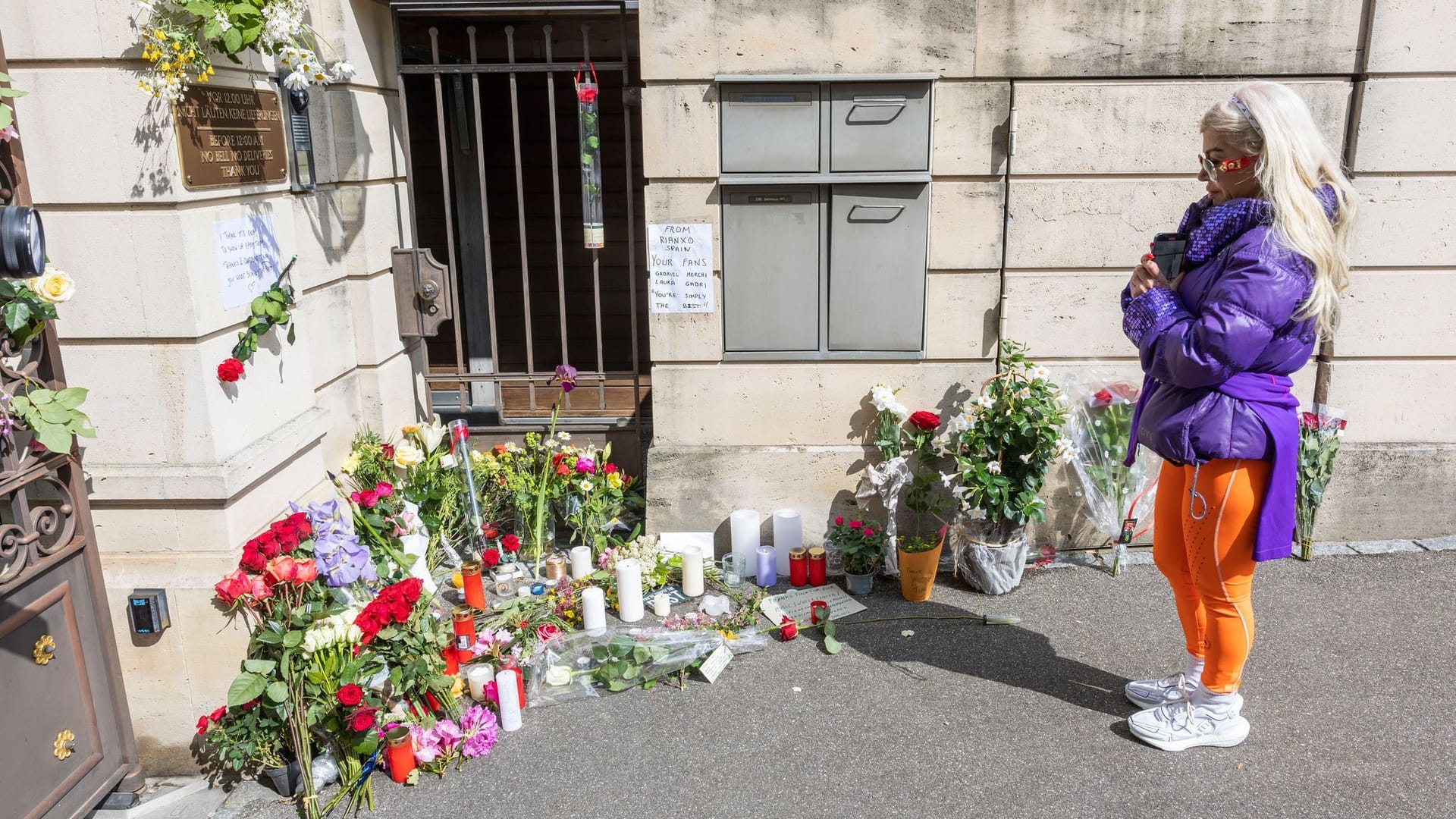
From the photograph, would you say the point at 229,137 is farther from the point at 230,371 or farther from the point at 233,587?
the point at 233,587

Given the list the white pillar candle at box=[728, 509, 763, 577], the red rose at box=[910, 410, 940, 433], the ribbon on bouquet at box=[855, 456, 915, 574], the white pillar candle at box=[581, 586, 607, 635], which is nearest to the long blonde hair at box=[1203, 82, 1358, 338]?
the red rose at box=[910, 410, 940, 433]

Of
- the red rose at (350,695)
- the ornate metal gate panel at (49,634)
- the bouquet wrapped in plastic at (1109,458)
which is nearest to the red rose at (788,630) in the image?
the bouquet wrapped in plastic at (1109,458)

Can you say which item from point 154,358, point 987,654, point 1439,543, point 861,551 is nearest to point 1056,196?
point 861,551

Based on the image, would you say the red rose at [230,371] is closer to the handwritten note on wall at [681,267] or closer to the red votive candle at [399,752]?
the red votive candle at [399,752]

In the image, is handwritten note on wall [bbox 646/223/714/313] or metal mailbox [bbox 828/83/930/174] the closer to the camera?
metal mailbox [bbox 828/83/930/174]

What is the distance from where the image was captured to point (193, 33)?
3.48 m

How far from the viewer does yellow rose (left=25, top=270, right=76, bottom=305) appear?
310 cm

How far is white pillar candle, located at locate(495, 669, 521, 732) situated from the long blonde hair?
10.2 feet

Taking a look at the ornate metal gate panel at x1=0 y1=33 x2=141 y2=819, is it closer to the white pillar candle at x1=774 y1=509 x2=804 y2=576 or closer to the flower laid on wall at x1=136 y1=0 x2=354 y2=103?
the flower laid on wall at x1=136 y1=0 x2=354 y2=103

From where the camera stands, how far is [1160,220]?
517 centimetres

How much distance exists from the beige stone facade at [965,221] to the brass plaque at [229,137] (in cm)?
8

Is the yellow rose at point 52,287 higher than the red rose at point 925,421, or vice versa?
the yellow rose at point 52,287

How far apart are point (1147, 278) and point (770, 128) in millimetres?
2108

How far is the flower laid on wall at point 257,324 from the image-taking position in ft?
12.5
